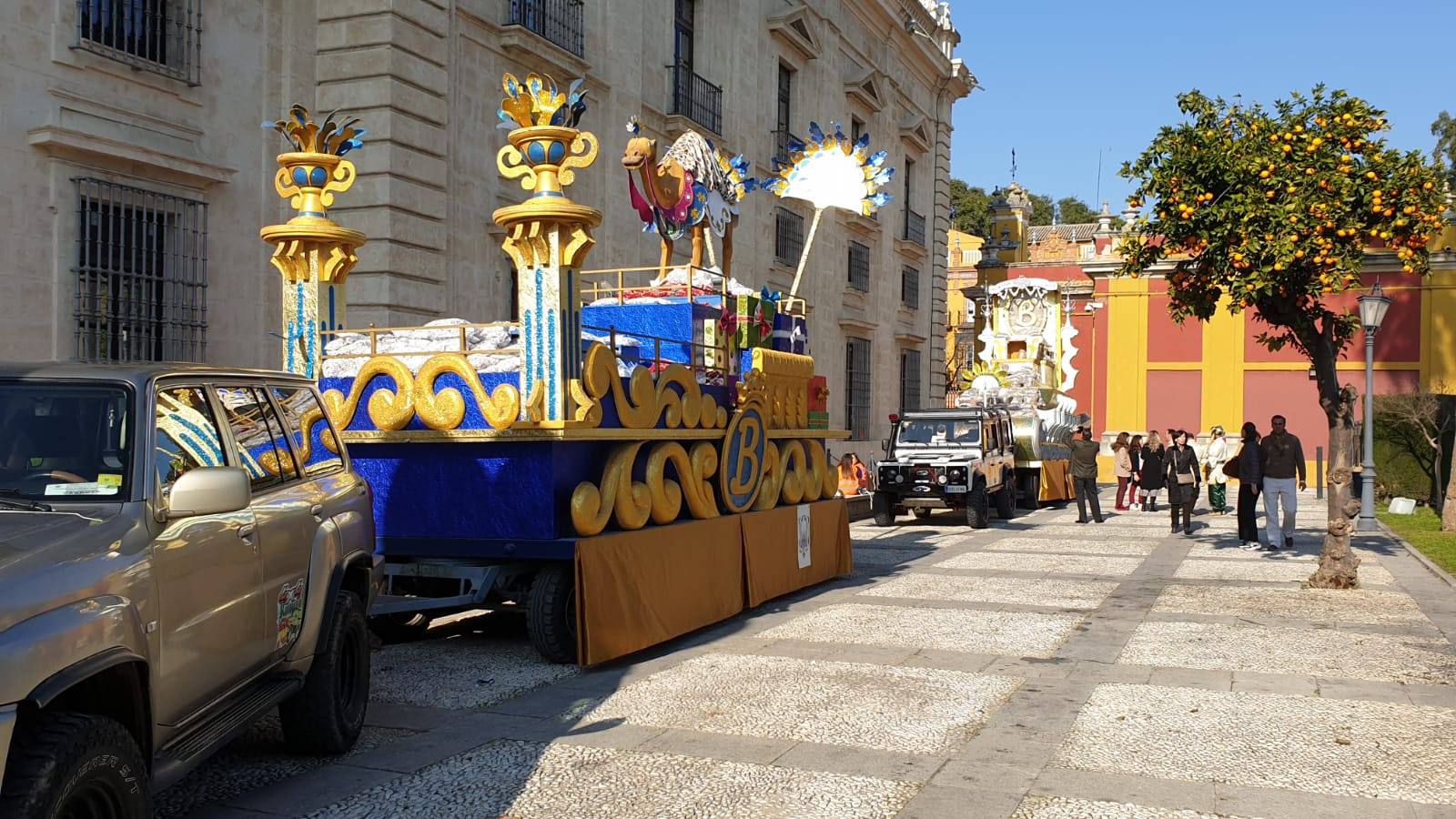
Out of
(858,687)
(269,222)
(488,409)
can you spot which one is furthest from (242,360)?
(858,687)

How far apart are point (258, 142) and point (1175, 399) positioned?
30.7 m

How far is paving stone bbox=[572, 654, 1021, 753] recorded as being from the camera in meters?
6.30

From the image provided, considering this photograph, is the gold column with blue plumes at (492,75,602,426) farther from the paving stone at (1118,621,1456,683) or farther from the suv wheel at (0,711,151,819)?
the paving stone at (1118,621,1456,683)

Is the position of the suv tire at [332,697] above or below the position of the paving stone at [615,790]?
above

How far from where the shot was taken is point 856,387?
28.3 m

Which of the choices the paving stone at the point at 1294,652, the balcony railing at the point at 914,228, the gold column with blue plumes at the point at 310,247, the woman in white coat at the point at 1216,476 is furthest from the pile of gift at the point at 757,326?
the balcony railing at the point at 914,228

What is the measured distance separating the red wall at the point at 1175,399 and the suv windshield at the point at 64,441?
35.6 meters

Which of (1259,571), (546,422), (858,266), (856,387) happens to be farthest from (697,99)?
(546,422)

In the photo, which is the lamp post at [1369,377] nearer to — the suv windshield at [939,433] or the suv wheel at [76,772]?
the suv windshield at [939,433]

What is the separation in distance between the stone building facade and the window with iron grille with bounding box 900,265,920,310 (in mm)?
11635

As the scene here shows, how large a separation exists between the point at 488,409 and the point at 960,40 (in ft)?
103

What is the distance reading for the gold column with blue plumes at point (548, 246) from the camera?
771 centimetres

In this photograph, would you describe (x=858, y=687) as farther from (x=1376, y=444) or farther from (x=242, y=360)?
(x=1376, y=444)

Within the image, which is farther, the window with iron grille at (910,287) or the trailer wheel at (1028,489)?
the window with iron grille at (910,287)
